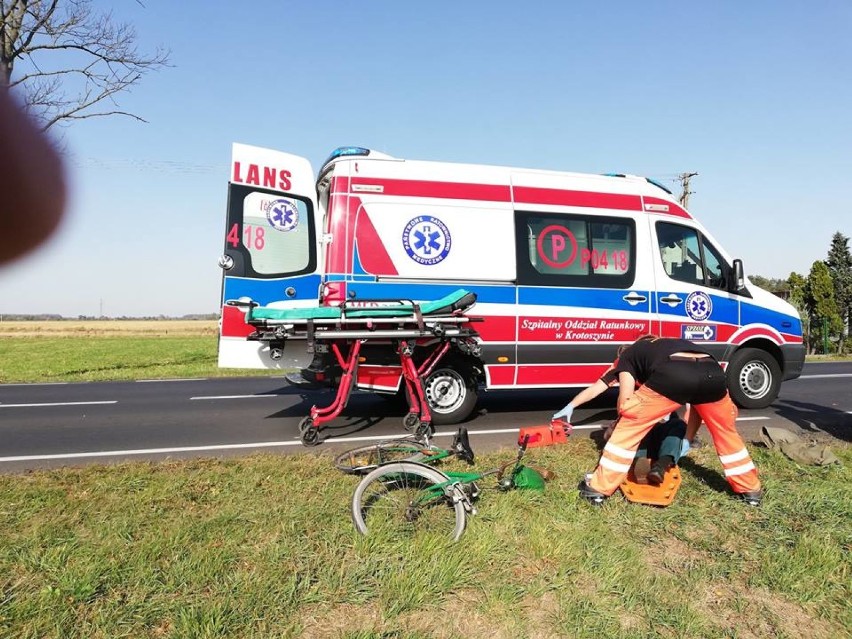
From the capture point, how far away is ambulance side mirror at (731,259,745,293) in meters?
7.86

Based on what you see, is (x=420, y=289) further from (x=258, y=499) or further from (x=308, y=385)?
(x=258, y=499)

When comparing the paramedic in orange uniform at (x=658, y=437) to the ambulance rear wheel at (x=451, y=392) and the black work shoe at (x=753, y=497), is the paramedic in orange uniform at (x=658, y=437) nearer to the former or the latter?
the black work shoe at (x=753, y=497)

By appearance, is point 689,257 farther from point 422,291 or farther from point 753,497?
point 753,497

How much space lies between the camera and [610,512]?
3951 millimetres

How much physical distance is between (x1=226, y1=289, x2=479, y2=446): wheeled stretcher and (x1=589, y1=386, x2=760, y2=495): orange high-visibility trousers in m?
2.16

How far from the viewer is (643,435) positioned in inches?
163

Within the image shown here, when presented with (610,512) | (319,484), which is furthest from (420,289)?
(610,512)

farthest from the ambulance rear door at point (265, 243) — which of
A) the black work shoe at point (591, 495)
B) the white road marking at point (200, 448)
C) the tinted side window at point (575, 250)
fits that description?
the black work shoe at point (591, 495)

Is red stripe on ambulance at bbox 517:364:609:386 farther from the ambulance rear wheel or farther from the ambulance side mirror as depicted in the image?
the ambulance side mirror

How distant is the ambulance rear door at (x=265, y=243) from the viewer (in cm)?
651

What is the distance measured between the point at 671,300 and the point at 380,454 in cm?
523

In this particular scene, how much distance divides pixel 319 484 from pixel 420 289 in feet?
9.80

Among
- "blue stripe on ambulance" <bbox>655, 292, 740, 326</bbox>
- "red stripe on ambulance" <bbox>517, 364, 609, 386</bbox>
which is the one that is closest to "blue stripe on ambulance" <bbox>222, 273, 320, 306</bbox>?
"red stripe on ambulance" <bbox>517, 364, 609, 386</bbox>

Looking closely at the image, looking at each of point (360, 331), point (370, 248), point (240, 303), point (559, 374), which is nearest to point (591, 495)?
point (360, 331)
